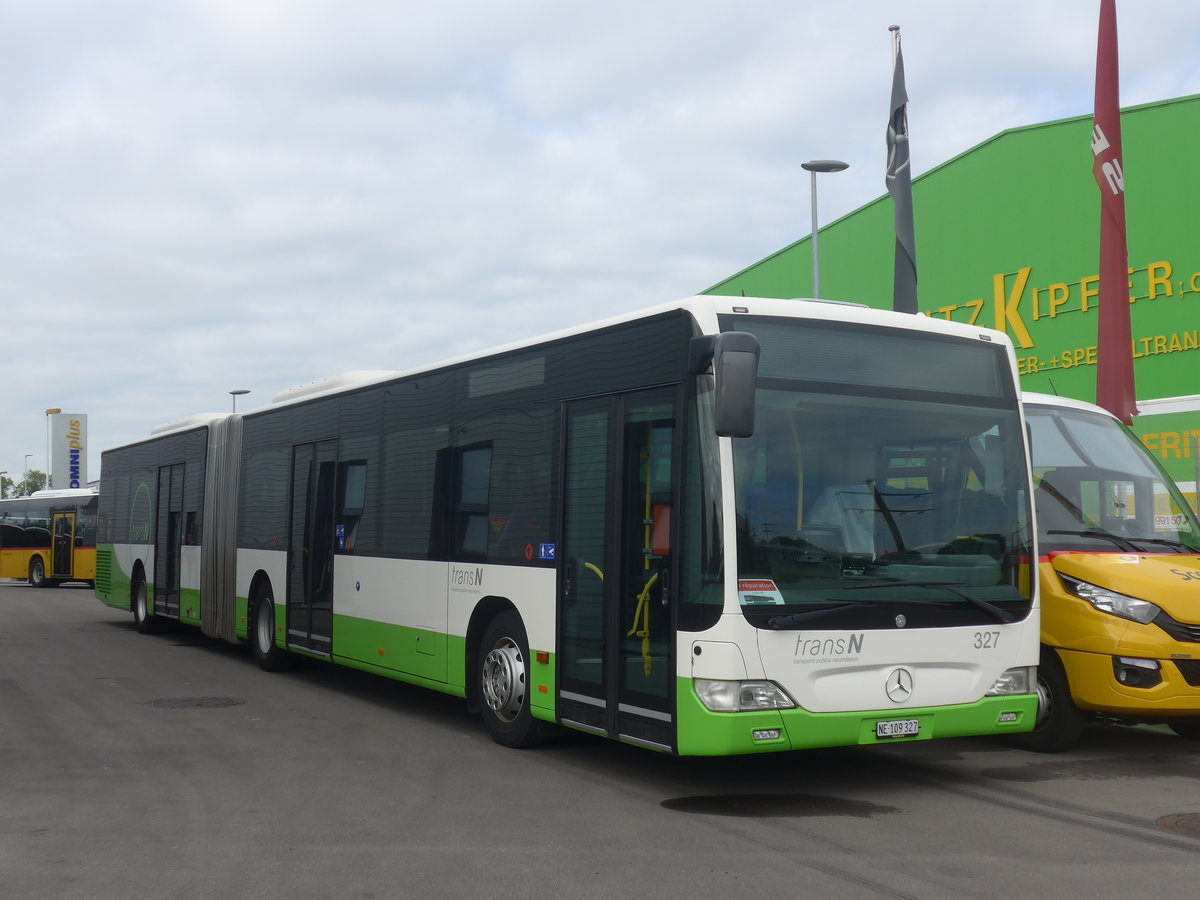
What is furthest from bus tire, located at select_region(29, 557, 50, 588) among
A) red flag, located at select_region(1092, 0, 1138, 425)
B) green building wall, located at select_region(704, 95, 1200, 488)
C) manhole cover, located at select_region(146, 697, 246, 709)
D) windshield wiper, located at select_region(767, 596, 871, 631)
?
windshield wiper, located at select_region(767, 596, 871, 631)

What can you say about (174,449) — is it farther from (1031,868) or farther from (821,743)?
(1031,868)

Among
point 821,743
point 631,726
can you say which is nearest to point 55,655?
point 631,726

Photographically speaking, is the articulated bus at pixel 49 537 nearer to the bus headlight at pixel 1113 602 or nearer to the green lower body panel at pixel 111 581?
the green lower body panel at pixel 111 581

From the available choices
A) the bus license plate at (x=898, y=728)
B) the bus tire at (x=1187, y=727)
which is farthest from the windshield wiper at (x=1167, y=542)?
the bus license plate at (x=898, y=728)

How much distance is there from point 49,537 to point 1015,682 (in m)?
38.4

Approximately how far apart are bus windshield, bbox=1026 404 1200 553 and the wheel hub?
385 centimetres

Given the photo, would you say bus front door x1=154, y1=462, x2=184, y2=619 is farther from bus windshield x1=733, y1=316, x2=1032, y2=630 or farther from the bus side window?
bus windshield x1=733, y1=316, x2=1032, y2=630

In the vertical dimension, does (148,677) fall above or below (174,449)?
below

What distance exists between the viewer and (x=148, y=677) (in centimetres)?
1439

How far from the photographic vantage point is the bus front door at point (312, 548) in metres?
13.0

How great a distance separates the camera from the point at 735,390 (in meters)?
6.82

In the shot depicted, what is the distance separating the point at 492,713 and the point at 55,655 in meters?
9.90

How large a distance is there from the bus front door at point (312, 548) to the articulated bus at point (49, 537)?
27.6 meters

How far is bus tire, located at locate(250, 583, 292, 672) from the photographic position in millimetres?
14766
